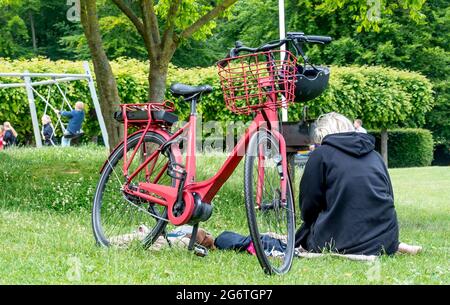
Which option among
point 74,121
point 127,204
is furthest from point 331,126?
point 74,121

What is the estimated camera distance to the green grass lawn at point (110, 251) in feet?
16.5

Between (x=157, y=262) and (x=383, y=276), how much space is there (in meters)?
1.47

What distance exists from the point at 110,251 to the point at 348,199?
1.78 m

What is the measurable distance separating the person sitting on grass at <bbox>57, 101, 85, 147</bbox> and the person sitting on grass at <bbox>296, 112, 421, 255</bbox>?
1236 centimetres

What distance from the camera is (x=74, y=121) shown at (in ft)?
60.4

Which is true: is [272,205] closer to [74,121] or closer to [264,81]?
[264,81]

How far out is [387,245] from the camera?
6.14 metres

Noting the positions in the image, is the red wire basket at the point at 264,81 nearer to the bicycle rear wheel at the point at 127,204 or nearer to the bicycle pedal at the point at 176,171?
the bicycle pedal at the point at 176,171

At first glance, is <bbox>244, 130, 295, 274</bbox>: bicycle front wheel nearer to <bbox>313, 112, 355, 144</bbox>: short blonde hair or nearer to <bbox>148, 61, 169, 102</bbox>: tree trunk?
<bbox>313, 112, 355, 144</bbox>: short blonde hair

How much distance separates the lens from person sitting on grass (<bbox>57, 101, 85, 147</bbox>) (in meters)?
18.2

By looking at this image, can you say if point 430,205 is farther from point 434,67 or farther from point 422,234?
point 434,67

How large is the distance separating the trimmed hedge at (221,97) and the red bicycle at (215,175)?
14.4m

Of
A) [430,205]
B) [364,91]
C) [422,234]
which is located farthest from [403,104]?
[422,234]

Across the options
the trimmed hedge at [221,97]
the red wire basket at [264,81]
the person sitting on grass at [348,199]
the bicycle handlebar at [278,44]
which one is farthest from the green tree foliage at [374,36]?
the red wire basket at [264,81]
